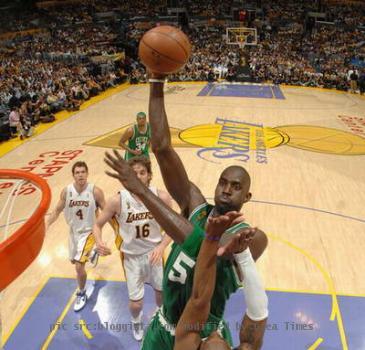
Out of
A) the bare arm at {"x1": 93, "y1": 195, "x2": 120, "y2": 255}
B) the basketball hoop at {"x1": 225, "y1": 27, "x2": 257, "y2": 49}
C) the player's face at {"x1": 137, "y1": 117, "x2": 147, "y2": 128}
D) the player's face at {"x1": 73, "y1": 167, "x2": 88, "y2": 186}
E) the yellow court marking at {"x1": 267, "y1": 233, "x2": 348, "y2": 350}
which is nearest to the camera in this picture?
the bare arm at {"x1": 93, "y1": 195, "x2": 120, "y2": 255}

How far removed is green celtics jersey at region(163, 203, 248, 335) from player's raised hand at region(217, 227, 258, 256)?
0.77 feet

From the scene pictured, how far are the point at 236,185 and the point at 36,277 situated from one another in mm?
3990

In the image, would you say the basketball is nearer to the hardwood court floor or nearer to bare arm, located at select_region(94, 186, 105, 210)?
bare arm, located at select_region(94, 186, 105, 210)

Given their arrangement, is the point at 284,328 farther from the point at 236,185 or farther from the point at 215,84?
the point at 215,84

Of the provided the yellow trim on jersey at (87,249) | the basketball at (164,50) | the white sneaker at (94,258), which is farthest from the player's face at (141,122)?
the basketball at (164,50)

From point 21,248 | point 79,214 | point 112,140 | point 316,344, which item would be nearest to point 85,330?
point 79,214

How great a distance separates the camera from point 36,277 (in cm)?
519

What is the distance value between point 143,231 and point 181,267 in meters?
1.88

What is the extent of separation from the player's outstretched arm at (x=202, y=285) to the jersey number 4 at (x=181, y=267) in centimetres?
35

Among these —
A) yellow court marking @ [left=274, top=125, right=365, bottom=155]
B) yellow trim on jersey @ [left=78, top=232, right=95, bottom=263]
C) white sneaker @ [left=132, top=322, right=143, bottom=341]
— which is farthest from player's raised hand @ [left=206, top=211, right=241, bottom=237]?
yellow court marking @ [left=274, top=125, right=365, bottom=155]

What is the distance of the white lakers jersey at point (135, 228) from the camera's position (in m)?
3.95

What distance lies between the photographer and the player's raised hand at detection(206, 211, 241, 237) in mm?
1523

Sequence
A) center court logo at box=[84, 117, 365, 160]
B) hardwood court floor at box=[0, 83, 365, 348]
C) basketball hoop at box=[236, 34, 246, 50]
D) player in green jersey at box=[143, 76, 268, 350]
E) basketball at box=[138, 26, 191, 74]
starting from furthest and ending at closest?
basketball hoop at box=[236, 34, 246, 50] < center court logo at box=[84, 117, 365, 160] < hardwood court floor at box=[0, 83, 365, 348] < basketball at box=[138, 26, 191, 74] < player in green jersey at box=[143, 76, 268, 350]

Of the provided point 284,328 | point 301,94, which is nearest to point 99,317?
point 284,328
